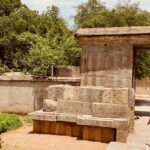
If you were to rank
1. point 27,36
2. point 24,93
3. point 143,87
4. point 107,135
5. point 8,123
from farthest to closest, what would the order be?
point 143,87
point 27,36
point 24,93
point 8,123
point 107,135

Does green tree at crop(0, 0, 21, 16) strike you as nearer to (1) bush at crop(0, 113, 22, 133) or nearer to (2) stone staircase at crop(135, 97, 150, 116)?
(2) stone staircase at crop(135, 97, 150, 116)

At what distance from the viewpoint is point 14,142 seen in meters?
9.22

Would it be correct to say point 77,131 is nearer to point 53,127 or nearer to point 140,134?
point 53,127

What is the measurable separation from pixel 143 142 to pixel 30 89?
683 centimetres

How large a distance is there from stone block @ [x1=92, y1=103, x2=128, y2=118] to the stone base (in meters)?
0.40

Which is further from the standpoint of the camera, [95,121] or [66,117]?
[66,117]

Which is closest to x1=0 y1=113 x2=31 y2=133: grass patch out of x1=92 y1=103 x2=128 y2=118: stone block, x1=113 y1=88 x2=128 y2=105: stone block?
x1=92 y1=103 x2=128 y2=118: stone block

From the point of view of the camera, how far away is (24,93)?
47.8ft

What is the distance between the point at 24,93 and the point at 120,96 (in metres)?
6.08

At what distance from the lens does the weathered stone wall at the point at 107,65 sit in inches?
518

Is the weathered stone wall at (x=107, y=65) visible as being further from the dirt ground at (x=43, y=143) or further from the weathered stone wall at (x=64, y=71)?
the weathered stone wall at (x=64, y=71)

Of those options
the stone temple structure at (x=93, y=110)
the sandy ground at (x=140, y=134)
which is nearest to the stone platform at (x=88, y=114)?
the stone temple structure at (x=93, y=110)

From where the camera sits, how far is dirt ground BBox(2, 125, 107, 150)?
340 inches

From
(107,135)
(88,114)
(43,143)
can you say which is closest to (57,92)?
(88,114)
